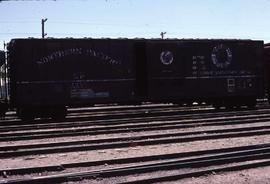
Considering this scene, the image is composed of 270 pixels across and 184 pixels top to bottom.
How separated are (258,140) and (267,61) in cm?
1363

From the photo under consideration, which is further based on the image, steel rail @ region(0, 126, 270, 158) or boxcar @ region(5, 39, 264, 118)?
boxcar @ region(5, 39, 264, 118)

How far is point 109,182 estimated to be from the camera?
8125 millimetres

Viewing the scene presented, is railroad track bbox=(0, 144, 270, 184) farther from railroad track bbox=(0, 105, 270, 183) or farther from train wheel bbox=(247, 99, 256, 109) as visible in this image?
train wheel bbox=(247, 99, 256, 109)

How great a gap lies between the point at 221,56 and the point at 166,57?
9.42 ft

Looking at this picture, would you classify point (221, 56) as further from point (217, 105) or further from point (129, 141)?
point (129, 141)

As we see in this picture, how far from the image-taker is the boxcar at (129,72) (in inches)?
768

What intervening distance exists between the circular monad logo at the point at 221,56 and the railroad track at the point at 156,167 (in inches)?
488

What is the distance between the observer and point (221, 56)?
76.0 ft

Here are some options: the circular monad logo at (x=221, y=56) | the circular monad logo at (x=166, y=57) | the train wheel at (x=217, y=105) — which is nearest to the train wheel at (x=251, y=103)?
the train wheel at (x=217, y=105)

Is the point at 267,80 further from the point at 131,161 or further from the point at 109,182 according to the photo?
the point at 109,182

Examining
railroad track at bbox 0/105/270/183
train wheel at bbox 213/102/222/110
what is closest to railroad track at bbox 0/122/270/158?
railroad track at bbox 0/105/270/183

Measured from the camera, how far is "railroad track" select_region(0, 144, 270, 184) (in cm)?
823

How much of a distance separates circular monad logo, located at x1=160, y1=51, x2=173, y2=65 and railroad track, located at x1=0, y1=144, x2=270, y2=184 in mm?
11256

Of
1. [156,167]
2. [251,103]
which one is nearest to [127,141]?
[156,167]
